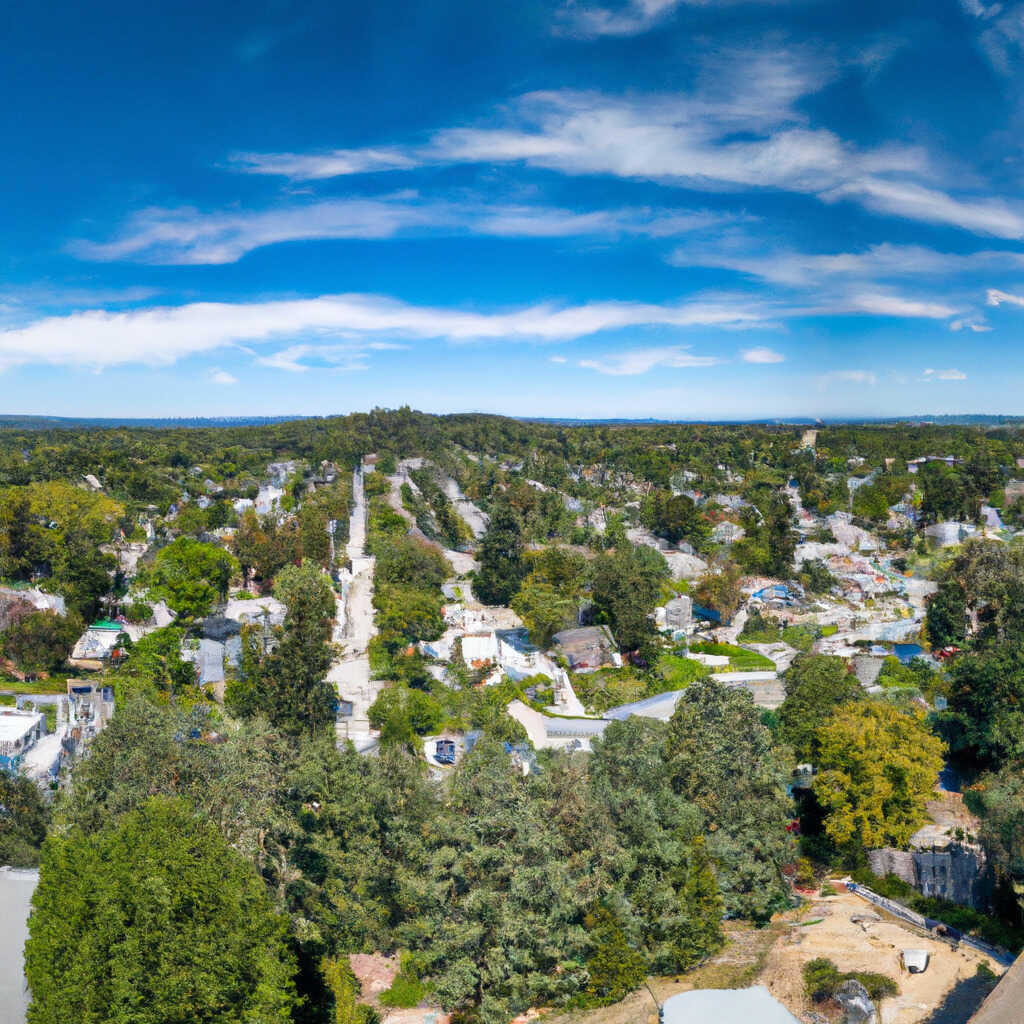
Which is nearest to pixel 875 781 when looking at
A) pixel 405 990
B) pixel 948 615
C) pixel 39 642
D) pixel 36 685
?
pixel 405 990

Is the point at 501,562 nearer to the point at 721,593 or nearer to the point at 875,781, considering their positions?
the point at 721,593

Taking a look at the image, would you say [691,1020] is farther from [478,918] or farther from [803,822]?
[803,822]

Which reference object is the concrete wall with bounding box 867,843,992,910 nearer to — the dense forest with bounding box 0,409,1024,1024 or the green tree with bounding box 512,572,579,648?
the dense forest with bounding box 0,409,1024,1024

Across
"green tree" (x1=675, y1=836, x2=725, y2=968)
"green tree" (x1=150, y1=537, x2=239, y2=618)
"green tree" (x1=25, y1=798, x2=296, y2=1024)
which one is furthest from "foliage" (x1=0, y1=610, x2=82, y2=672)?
"green tree" (x1=675, y1=836, x2=725, y2=968)

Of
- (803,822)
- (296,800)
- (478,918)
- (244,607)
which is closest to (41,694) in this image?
(244,607)

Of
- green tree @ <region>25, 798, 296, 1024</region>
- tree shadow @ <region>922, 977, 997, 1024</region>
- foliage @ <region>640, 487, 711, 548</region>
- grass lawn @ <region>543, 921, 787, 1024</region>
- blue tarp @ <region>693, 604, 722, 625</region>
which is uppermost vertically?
foliage @ <region>640, 487, 711, 548</region>

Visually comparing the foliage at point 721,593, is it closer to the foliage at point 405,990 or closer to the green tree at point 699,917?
the green tree at point 699,917
